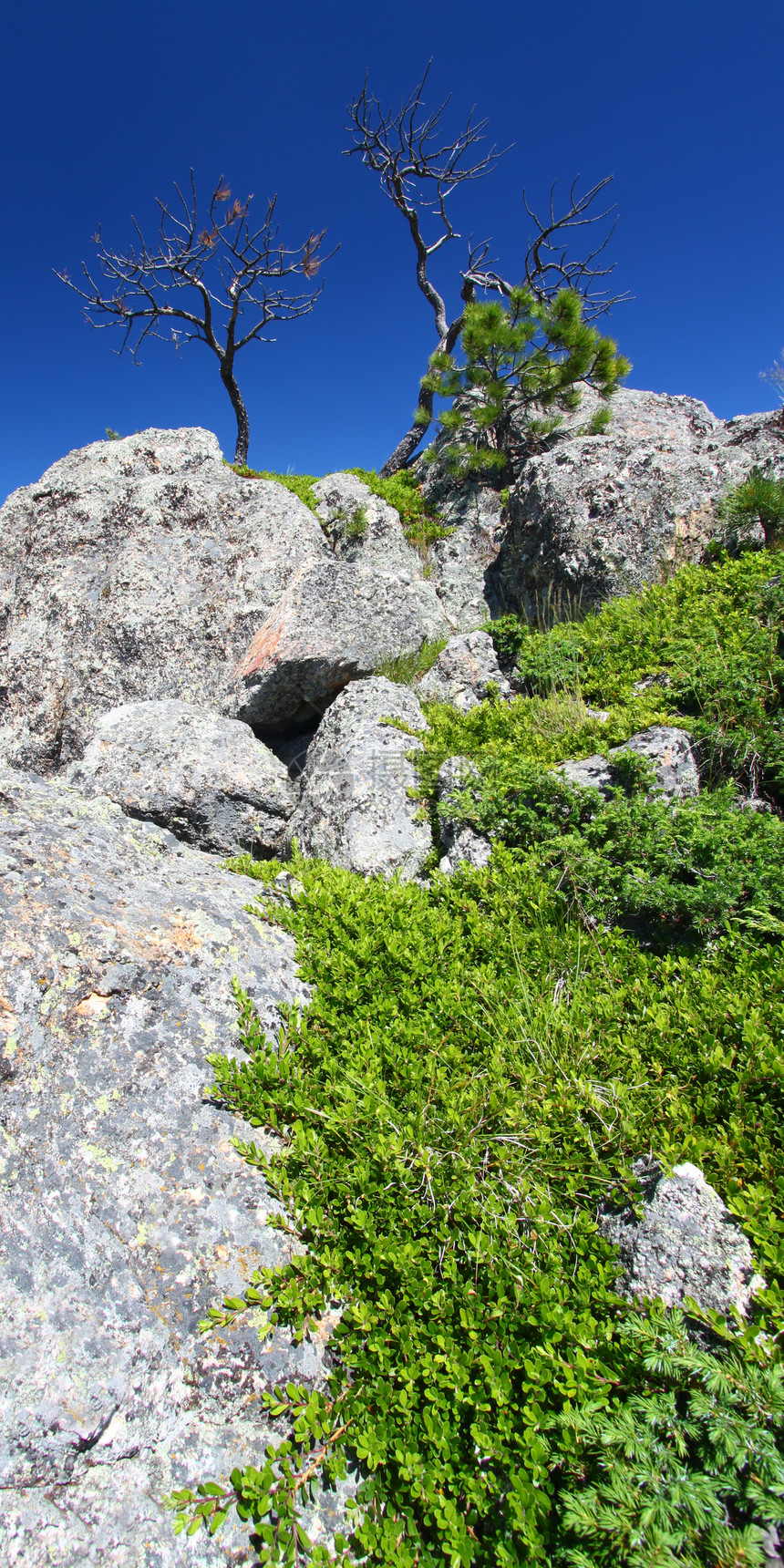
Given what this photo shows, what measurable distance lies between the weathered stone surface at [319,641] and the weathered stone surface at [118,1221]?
16.3 ft

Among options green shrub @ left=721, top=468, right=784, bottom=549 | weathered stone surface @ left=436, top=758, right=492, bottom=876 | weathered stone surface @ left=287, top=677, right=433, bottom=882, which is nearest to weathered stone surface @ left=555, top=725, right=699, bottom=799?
weathered stone surface @ left=436, top=758, right=492, bottom=876

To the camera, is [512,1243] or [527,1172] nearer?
[512,1243]

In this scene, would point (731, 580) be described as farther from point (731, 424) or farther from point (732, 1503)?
point (732, 1503)

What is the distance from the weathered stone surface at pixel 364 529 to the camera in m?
13.3

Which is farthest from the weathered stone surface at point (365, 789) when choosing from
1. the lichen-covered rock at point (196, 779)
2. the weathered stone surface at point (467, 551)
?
the weathered stone surface at point (467, 551)

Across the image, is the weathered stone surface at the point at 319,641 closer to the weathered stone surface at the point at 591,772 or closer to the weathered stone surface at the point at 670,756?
the weathered stone surface at the point at 591,772

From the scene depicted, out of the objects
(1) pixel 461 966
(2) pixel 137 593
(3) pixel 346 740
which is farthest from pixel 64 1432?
(2) pixel 137 593

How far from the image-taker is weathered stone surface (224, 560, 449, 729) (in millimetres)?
9086

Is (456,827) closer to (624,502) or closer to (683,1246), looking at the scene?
(683,1246)

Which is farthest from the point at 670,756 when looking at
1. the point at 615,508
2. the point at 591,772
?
the point at 615,508

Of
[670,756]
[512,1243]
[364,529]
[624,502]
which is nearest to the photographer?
[512,1243]

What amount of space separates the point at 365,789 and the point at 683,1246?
4.99m

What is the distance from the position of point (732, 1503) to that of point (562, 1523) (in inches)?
21.3

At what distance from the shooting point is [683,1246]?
105 inches
